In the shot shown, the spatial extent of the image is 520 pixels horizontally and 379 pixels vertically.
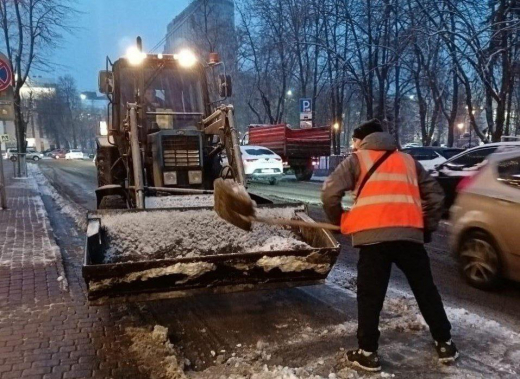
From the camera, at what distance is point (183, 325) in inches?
189

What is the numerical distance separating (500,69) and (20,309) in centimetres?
2012

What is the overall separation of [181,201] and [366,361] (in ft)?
11.7

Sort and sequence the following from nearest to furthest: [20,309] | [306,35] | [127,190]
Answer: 1. [20,309]
2. [127,190]
3. [306,35]

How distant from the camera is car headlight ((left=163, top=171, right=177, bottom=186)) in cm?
726

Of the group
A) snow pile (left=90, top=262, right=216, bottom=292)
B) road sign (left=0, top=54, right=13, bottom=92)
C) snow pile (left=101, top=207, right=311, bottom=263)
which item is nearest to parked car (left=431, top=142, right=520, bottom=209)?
snow pile (left=101, top=207, right=311, bottom=263)

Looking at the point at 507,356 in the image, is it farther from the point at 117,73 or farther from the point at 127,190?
the point at 117,73

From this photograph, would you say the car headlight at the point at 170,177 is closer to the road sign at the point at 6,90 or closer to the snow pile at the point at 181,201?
the snow pile at the point at 181,201

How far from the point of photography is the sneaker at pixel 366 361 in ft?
12.1

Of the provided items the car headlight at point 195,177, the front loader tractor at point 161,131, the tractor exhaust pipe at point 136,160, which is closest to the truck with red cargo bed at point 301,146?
the front loader tractor at point 161,131

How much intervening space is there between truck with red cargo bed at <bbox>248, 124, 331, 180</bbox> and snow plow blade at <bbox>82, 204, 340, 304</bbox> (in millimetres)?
17846

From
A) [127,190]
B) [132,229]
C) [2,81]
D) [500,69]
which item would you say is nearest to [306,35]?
[500,69]

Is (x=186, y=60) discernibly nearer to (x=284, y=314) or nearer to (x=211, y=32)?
(x=284, y=314)

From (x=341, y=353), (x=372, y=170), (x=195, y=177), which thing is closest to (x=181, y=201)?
Result: (x=195, y=177)

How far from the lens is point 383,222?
3.60m
